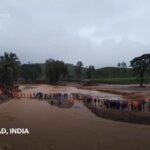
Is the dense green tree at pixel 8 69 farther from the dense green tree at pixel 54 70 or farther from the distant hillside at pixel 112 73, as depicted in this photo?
the distant hillside at pixel 112 73

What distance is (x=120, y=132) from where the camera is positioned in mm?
25938

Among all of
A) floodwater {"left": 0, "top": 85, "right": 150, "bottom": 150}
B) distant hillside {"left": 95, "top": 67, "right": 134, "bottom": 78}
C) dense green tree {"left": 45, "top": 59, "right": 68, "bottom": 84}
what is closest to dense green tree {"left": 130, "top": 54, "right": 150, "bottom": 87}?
floodwater {"left": 0, "top": 85, "right": 150, "bottom": 150}

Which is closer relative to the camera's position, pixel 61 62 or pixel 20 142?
pixel 20 142

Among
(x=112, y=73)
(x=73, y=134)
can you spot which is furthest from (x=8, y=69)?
(x=112, y=73)

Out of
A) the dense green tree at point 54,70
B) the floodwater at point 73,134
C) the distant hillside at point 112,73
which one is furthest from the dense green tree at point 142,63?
the distant hillside at point 112,73

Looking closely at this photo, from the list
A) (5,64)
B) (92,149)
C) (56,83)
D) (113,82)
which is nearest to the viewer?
(92,149)

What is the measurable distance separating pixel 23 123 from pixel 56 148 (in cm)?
1000

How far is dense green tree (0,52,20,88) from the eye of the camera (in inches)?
2510

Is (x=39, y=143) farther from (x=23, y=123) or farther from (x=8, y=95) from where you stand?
(x=8, y=95)

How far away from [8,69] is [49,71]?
194 ft

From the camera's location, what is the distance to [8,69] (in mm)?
63438

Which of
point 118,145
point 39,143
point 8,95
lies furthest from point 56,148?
point 8,95

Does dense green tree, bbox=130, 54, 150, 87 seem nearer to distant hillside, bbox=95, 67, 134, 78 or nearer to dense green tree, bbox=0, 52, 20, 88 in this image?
dense green tree, bbox=0, 52, 20, 88

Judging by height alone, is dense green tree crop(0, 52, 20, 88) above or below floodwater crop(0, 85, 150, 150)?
above
